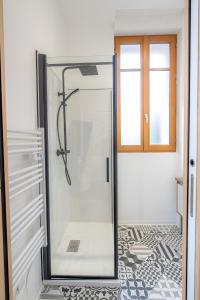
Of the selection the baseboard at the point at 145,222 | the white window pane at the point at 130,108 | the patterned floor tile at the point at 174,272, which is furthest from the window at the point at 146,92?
the patterned floor tile at the point at 174,272

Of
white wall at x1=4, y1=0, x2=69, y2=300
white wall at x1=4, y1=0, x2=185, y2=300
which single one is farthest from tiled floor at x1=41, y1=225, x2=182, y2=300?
white wall at x1=4, y1=0, x2=69, y2=300

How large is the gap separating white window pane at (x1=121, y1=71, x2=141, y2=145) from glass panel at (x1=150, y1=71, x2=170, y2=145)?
0.19 meters

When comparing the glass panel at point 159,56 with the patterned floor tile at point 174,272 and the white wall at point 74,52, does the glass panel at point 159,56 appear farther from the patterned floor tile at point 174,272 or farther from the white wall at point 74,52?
the patterned floor tile at point 174,272

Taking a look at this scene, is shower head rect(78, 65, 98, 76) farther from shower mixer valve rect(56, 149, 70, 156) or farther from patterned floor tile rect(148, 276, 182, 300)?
patterned floor tile rect(148, 276, 182, 300)

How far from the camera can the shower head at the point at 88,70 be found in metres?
2.20

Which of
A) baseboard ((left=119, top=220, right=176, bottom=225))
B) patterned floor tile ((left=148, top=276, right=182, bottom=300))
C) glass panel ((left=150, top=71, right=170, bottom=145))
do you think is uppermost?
glass panel ((left=150, top=71, right=170, bottom=145))

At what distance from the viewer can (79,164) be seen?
8.39 feet

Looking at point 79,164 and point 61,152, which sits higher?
point 61,152

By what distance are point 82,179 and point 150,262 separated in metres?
1.11

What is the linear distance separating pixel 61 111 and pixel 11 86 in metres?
0.97

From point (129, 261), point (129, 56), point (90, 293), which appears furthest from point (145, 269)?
point (129, 56)

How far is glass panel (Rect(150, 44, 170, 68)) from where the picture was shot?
128 inches

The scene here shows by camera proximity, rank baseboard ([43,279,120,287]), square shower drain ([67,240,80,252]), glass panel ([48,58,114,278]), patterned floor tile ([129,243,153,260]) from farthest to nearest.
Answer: patterned floor tile ([129,243,153,260]) < square shower drain ([67,240,80,252]) < glass panel ([48,58,114,278]) < baseboard ([43,279,120,287])

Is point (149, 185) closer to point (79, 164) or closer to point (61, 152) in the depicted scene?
point (79, 164)
